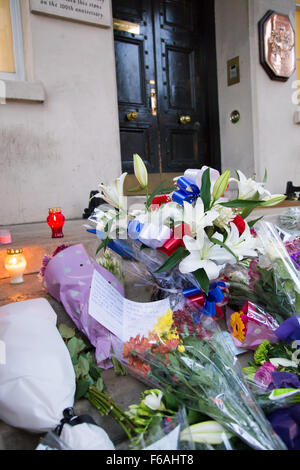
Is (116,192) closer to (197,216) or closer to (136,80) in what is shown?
(197,216)

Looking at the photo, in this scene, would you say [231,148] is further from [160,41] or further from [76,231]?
[76,231]

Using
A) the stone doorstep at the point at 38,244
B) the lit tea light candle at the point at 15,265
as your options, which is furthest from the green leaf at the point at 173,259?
the lit tea light candle at the point at 15,265

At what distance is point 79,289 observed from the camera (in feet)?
3.77

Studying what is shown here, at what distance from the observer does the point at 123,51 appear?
143 inches

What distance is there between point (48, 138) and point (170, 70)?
1814 mm

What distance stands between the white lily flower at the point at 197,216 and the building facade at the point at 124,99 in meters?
2.27

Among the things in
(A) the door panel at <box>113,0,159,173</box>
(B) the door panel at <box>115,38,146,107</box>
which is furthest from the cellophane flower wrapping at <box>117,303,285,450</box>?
(B) the door panel at <box>115,38,146,107</box>

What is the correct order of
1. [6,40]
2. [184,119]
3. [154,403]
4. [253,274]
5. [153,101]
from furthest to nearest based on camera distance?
[184,119]
[153,101]
[6,40]
[253,274]
[154,403]

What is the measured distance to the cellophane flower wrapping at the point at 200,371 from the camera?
703 mm

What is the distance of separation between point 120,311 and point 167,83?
11.3ft

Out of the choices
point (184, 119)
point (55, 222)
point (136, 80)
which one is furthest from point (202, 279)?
point (184, 119)

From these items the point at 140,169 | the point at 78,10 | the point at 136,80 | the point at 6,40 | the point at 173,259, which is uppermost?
the point at 78,10

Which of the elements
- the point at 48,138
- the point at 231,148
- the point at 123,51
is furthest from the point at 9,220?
the point at 231,148
